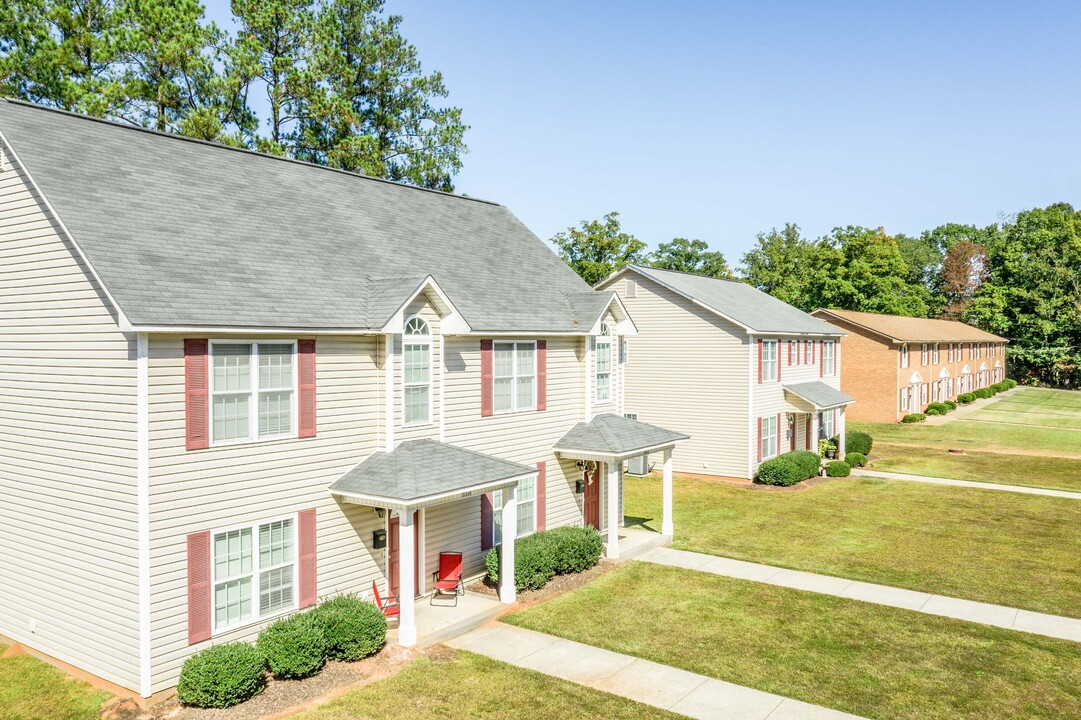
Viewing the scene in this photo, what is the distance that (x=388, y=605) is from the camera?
1525cm

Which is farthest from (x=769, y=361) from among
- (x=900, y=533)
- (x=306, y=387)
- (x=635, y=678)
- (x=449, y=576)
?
(x=306, y=387)

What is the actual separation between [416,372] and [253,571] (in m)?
5.32

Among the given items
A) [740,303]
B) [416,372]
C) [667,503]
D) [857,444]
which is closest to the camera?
[416,372]

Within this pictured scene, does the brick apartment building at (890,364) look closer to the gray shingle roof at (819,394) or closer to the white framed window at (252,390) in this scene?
the gray shingle roof at (819,394)

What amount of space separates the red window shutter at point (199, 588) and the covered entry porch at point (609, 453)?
1023cm

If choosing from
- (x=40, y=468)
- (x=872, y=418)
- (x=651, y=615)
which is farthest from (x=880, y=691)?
(x=872, y=418)

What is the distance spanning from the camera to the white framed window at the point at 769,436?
33250 millimetres

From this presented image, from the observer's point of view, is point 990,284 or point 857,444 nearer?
point 857,444

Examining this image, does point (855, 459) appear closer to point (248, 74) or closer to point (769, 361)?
point (769, 361)

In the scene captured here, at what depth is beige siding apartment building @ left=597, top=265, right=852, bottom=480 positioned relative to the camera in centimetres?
3191

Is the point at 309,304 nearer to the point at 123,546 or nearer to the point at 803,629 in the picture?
the point at 123,546

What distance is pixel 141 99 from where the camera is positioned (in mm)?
32125

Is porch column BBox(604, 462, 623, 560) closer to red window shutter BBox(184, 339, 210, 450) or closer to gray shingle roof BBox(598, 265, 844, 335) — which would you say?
red window shutter BBox(184, 339, 210, 450)

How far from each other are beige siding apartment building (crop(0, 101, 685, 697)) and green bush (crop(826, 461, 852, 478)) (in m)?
20.8
